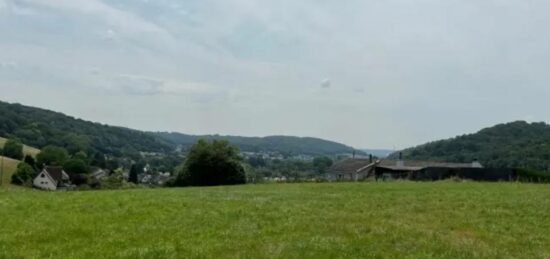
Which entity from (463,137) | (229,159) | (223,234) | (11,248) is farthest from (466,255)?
(463,137)

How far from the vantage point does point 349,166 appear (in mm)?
80438

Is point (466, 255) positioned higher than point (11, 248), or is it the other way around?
point (466, 255)

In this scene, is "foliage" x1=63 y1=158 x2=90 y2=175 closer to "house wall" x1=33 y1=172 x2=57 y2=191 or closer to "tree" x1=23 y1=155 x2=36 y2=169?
"house wall" x1=33 y1=172 x2=57 y2=191

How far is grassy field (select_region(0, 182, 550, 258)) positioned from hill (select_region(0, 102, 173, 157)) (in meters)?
92.9

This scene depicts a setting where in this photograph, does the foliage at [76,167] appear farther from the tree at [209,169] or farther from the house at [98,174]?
the tree at [209,169]

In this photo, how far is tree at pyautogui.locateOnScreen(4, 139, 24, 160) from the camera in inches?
4035

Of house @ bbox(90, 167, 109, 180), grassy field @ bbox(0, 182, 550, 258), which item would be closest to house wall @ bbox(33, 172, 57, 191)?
house @ bbox(90, 167, 109, 180)

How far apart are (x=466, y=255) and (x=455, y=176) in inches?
1431

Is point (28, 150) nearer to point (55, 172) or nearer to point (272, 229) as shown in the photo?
point (55, 172)

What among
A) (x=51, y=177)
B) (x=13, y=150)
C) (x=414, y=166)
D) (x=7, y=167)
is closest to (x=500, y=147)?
(x=414, y=166)

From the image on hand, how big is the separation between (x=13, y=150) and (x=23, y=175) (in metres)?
22.1

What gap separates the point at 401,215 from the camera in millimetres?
16969

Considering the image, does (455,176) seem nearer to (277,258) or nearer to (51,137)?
(277,258)

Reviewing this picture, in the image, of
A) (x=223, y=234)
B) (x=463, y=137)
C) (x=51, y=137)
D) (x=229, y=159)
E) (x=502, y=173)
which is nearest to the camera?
(x=223, y=234)
